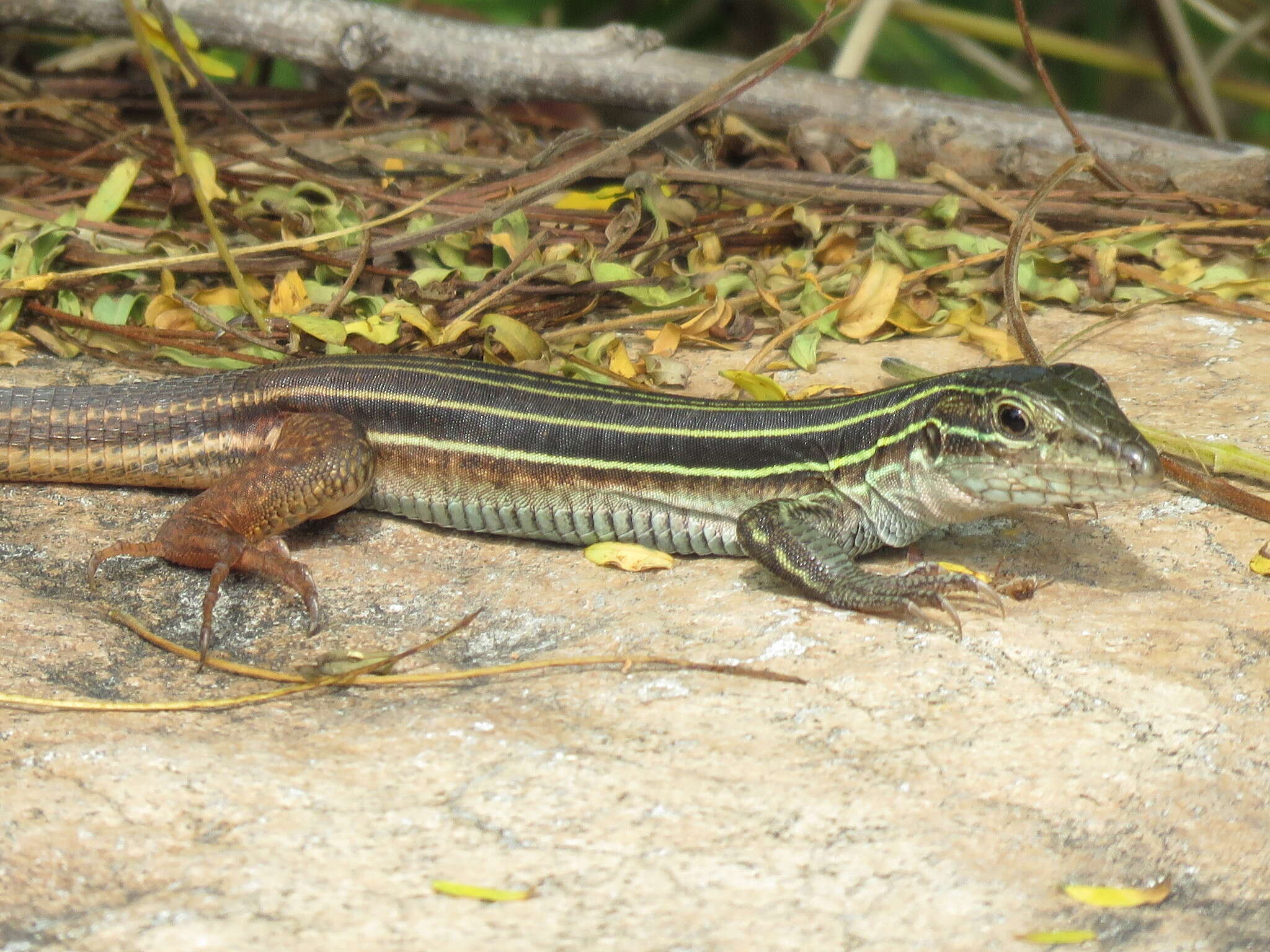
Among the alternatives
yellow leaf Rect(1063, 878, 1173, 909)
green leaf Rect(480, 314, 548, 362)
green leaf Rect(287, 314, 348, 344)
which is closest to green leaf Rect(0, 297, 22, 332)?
green leaf Rect(287, 314, 348, 344)

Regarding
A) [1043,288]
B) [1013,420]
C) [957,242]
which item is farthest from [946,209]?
[1013,420]

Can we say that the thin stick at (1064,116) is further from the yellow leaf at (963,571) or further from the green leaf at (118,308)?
the green leaf at (118,308)

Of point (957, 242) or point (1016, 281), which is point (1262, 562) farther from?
point (957, 242)

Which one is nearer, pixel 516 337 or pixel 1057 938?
pixel 1057 938

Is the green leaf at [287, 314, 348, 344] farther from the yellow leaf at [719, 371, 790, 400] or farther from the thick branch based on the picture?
the thick branch

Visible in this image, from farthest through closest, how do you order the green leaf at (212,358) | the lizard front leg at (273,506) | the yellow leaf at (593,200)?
the yellow leaf at (593,200), the green leaf at (212,358), the lizard front leg at (273,506)

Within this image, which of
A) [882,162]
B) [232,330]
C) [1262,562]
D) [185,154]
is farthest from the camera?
[882,162]

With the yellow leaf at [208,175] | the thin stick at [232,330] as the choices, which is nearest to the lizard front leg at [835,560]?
the thin stick at [232,330]
